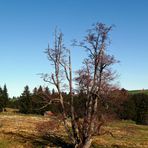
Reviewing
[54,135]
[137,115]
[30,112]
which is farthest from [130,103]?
[54,135]

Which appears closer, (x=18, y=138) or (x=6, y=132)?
(x=18, y=138)

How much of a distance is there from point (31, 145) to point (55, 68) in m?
7.54

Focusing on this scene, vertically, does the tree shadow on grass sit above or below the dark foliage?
below

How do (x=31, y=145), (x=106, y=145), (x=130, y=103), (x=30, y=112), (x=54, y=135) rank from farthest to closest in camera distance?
(x=30, y=112)
(x=130, y=103)
(x=54, y=135)
(x=106, y=145)
(x=31, y=145)

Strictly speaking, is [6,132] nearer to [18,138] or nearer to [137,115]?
[18,138]

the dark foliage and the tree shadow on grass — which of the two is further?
the dark foliage

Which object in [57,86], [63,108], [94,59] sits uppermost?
[94,59]

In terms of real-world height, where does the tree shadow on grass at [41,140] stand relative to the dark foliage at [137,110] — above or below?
below

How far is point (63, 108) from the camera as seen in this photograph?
102ft

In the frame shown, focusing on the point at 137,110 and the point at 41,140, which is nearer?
the point at 41,140

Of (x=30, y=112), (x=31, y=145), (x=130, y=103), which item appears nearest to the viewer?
(x=31, y=145)

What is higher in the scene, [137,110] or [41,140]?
[137,110]

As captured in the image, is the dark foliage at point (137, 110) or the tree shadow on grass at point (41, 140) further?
the dark foliage at point (137, 110)

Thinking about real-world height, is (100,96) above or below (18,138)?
above
